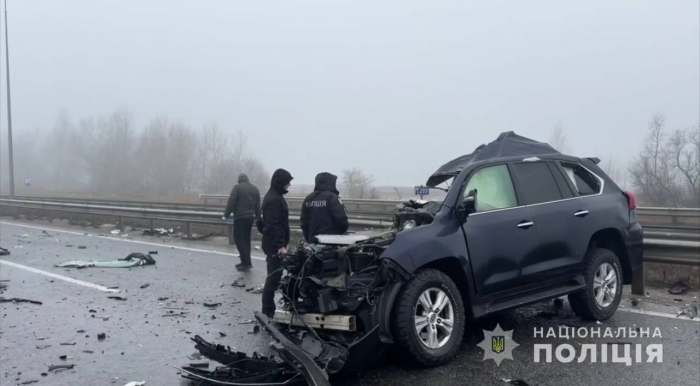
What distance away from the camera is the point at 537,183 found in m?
6.32

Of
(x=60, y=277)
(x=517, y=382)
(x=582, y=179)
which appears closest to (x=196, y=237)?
(x=60, y=277)

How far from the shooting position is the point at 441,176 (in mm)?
6652

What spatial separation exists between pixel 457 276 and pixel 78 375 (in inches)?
137

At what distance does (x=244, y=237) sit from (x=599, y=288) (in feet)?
21.8

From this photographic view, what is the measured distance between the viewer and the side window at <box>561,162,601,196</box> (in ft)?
22.0

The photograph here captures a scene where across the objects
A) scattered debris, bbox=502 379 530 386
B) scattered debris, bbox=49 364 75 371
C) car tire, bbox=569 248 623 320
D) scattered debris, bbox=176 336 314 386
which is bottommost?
scattered debris, bbox=49 364 75 371

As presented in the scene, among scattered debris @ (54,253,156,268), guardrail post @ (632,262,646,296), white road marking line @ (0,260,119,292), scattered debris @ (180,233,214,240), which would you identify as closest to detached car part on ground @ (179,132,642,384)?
guardrail post @ (632,262,646,296)

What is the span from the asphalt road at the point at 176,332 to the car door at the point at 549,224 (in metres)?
0.69

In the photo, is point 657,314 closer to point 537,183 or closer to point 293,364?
point 537,183

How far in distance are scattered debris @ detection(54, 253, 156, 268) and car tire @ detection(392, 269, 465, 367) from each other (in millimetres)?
8229

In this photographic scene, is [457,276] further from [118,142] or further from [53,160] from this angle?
[53,160]

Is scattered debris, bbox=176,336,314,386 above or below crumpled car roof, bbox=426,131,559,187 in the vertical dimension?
below

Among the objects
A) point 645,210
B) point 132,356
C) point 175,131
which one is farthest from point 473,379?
point 175,131

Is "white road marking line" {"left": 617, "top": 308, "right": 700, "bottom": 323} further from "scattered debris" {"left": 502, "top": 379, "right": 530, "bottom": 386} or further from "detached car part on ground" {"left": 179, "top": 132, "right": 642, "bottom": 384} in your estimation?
"scattered debris" {"left": 502, "top": 379, "right": 530, "bottom": 386}
